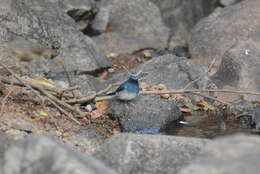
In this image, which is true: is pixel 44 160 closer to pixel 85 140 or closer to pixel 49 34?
pixel 85 140

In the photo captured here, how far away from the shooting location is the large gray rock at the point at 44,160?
12.7 ft

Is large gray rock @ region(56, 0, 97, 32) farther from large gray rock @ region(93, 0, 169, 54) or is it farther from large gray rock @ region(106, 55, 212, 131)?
large gray rock @ region(106, 55, 212, 131)

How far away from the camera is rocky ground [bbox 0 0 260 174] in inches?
160

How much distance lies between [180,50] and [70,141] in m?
6.05

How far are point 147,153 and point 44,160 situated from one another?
1321 mm

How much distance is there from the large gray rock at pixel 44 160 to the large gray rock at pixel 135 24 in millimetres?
7608

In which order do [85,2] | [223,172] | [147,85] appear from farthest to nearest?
1. [85,2]
2. [147,85]
3. [223,172]

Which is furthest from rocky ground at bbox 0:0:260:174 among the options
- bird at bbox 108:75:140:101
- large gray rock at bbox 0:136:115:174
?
bird at bbox 108:75:140:101

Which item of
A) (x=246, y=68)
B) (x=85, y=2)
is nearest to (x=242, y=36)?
(x=246, y=68)

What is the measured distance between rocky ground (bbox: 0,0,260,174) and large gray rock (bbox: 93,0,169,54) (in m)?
0.02

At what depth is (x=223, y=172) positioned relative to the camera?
368cm

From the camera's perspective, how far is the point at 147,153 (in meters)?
5.05

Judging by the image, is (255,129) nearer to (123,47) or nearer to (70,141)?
(70,141)

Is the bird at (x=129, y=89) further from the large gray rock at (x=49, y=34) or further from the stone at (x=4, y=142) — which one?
the large gray rock at (x=49, y=34)
